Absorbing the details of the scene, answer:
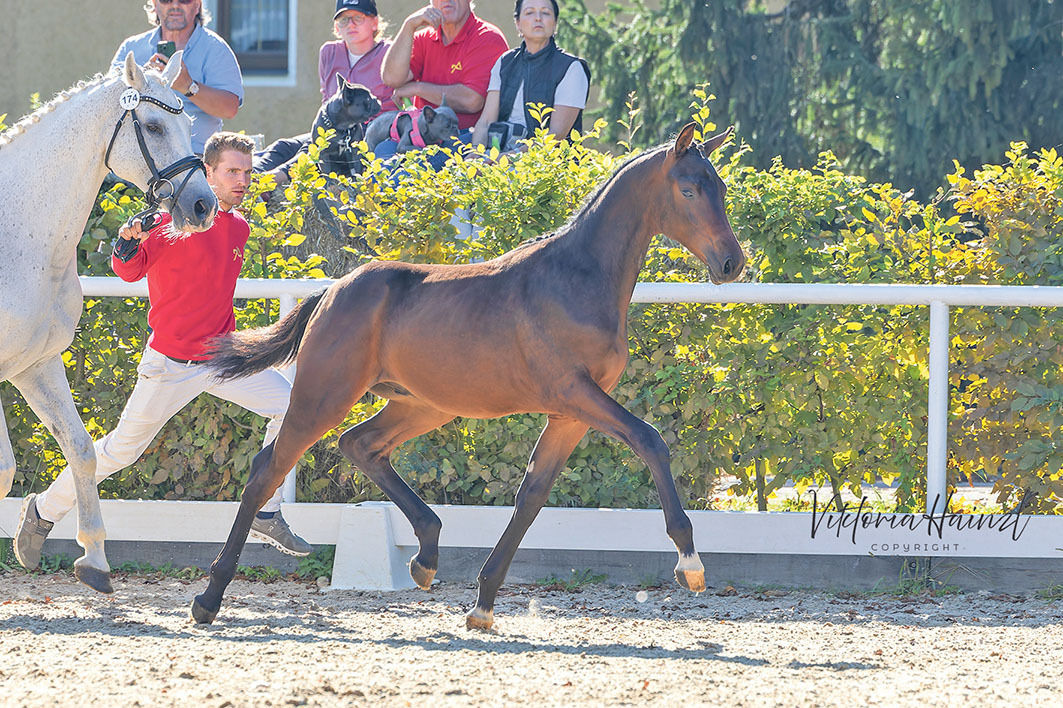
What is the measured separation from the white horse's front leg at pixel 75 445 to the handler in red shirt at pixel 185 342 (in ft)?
0.66

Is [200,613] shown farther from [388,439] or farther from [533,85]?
[533,85]

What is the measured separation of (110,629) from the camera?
196 inches

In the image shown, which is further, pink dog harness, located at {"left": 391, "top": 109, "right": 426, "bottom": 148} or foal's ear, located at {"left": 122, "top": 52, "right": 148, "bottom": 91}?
pink dog harness, located at {"left": 391, "top": 109, "right": 426, "bottom": 148}

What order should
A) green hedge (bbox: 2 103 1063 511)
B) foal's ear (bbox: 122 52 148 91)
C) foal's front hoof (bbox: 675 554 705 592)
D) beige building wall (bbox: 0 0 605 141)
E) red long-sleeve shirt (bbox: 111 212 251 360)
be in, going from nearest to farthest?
foal's front hoof (bbox: 675 554 705 592)
foal's ear (bbox: 122 52 148 91)
red long-sleeve shirt (bbox: 111 212 251 360)
green hedge (bbox: 2 103 1063 511)
beige building wall (bbox: 0 0 605 141)

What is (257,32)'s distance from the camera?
13.3 meters

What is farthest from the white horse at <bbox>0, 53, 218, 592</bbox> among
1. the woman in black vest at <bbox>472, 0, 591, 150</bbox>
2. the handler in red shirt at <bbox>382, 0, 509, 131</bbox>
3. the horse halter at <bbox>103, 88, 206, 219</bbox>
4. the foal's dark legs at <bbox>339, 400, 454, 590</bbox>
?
the handler in red shirt at <bbox>382, 0, 509, 131</bbox>

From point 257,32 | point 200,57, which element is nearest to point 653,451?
point 200,57

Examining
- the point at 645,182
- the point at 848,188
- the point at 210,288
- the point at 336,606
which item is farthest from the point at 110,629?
the point at 848,188

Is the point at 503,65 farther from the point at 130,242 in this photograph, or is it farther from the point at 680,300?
the point at 130,242

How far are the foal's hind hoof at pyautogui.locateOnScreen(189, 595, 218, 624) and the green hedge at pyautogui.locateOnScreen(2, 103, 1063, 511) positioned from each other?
135 centimetres

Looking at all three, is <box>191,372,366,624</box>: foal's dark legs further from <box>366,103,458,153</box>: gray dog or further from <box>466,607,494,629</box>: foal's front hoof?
<box>366,103,458,153</box>: gray dog

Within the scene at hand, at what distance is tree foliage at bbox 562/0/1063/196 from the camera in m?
10.7

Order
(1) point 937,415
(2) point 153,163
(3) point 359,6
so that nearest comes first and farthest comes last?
(2) point 153,163, (1) point 937,415, (3) point 359,6

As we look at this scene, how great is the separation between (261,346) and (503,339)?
40.7 inches
